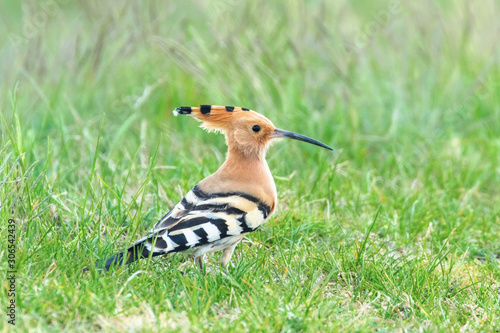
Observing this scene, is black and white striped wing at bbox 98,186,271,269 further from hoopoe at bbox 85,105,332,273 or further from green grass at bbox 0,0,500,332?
green grass at bbox 0,0,500,332

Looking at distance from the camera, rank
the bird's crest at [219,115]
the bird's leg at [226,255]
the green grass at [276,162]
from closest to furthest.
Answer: the green grass at [276,162] → the bird's leg at [226,255] → the bird's crest at [219,115]

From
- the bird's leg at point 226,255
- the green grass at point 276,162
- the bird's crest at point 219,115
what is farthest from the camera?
the bird's crest at point 219,115

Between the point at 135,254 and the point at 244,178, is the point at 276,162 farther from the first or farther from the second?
the point at 135,254

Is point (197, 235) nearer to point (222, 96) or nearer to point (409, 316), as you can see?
point (409, 316)

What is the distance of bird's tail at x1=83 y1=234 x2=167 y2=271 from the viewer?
280cm

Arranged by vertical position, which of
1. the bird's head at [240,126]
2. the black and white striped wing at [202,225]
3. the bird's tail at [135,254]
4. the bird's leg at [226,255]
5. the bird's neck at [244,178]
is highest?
the bird's head at [240,126]

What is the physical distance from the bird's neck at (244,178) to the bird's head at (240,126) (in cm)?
3

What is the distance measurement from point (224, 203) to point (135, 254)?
427 mm

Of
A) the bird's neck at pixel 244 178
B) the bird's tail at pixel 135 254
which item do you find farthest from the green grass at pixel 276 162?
the bird's neck at pixel 244 178

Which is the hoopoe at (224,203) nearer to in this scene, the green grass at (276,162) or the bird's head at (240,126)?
the bird's head at (240,126)

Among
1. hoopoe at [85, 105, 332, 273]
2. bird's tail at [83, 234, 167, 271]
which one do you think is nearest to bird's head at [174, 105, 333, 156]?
hoopoe at [85, 105, 332, 273]

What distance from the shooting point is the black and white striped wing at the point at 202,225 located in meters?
2.85

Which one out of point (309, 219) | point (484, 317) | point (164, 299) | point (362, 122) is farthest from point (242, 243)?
point (362, 122)

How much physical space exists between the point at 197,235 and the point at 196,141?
212 cm
